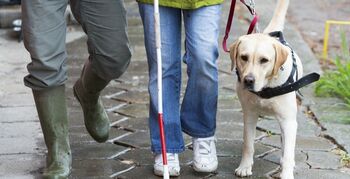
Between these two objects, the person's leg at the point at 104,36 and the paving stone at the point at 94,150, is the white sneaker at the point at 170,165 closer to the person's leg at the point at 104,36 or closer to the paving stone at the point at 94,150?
the paving stone at the point at 94,150

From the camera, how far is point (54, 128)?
4.23 m

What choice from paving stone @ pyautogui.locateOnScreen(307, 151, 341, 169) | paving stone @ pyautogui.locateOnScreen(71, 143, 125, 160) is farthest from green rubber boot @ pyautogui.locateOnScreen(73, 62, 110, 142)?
paving stone @ pyautogui.locateOnScreen(307, 151, 341, 169)

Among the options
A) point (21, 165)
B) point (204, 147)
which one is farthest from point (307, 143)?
point (21, 165)

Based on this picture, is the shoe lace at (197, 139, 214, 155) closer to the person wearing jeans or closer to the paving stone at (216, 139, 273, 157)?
the person wearing jeans

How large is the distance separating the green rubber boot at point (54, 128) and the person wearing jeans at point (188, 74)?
1.72ft

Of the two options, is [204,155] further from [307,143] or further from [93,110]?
[307,143]

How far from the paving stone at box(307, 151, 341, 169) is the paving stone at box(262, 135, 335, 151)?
96mm

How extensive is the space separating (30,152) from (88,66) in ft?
2.47

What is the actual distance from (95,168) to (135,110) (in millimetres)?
1313

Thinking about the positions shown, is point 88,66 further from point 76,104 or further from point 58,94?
point 76,104

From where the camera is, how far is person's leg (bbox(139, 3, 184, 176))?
14.0 feet

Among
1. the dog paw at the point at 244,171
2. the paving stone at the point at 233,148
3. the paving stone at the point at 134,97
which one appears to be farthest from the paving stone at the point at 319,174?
Result: the paving stone at the point at 134,97

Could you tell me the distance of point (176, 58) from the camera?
4.33 meters

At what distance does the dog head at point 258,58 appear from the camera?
404cm
